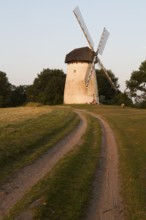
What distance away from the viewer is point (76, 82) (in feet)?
223

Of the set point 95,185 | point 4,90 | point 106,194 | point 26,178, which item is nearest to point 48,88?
point 4,90

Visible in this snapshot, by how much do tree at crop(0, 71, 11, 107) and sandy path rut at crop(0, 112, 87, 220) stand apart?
74784mm

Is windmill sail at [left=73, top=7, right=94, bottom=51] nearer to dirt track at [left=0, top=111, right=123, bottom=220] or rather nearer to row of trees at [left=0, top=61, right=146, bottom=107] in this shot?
row of trees at [left=0, top=61, right=146, bottom=107]

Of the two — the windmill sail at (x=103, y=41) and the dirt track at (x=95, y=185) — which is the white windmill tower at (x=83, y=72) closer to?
the windmill sail at (x=103, y=41)

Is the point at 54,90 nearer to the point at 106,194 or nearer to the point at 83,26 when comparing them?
the point at 83,26

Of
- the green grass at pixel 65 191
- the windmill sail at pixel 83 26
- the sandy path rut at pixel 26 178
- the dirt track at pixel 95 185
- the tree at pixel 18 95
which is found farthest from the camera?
the tree at pixel 18 95

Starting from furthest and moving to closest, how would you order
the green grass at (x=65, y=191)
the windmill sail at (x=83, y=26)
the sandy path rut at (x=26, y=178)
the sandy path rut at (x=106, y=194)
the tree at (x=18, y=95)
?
the tree at (x=18, y=95) → the windmill sail at (x=83, y=26) → the sandy path rut at (x=26, y=178) → the sandy path rut at (x=106, y=194) → the green grass at (x=65, y=191)

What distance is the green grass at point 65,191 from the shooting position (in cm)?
817

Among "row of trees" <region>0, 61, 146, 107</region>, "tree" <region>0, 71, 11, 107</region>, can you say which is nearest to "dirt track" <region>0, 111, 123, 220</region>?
"row of trees" <region>0, 61, 146, 107</region>

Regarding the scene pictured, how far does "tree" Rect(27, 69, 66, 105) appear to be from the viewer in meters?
85.9

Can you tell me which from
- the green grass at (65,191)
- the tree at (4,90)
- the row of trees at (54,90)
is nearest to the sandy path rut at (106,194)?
the green grass at (65,191)

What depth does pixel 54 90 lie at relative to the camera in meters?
86.3

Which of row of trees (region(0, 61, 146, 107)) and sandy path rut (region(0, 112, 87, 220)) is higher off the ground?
row of trees (region(0, 61, 146, 107))

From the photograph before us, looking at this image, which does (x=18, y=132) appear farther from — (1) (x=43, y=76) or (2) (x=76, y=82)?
(1) (x=43, y=76)
